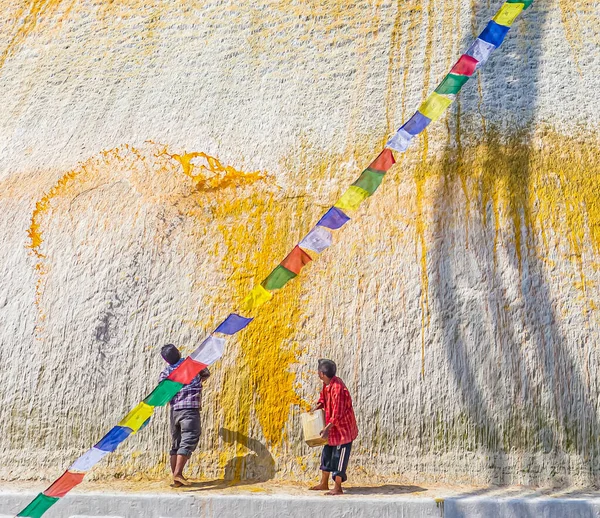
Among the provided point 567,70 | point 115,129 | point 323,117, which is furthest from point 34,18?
point 567,70

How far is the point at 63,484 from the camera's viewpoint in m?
5.20

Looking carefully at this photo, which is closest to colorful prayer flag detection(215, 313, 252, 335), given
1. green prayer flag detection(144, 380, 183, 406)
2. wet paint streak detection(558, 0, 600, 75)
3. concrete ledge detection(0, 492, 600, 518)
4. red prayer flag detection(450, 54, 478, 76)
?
green prayer flag detection(144, 380, 183, 406)

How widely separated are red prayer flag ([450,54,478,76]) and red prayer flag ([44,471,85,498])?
4.19m

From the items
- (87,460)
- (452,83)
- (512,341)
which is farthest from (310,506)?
(452,83)

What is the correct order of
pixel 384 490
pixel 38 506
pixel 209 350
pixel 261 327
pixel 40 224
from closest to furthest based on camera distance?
pixel 38 506 → pixel 209 350 → pixel 384 490 → pixel 261 327 → pixel 40 224

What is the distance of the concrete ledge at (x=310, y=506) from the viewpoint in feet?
18.3

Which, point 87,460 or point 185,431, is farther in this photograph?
point 185,431

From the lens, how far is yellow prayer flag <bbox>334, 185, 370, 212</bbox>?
5973 millimetres

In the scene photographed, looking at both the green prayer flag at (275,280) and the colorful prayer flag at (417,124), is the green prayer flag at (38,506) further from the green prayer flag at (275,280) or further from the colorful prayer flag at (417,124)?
the colorful prayer flag at (417,124)

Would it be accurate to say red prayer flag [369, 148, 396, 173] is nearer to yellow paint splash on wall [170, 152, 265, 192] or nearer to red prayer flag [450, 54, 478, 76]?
red prayer flag [450, 54, 478, 76]

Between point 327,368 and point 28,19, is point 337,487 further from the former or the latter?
point 28,19

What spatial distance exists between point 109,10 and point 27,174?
310 cm

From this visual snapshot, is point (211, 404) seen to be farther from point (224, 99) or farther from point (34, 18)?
point (34, 18)

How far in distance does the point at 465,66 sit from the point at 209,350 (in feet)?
10.2
